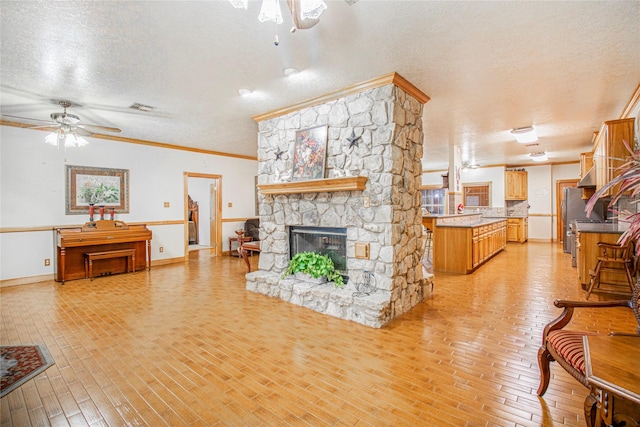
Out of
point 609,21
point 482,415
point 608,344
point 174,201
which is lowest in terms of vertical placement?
point 482,415

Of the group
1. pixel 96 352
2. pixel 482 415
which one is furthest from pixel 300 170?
pixel 482 415

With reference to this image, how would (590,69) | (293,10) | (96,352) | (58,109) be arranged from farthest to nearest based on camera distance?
(58,109) → (590,69) → (96,352) → (293,10)

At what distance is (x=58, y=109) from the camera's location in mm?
4289

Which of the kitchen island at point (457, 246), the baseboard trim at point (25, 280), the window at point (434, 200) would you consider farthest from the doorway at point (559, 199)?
the baseboard trim at point (25, 280)

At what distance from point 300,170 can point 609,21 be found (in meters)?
3.13

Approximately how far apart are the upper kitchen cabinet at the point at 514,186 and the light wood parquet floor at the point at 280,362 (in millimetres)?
6117

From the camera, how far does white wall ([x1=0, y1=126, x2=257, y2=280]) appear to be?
4844 mm

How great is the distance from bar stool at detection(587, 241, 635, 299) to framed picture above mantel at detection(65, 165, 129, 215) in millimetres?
7938

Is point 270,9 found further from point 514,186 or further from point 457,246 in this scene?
point 514,186

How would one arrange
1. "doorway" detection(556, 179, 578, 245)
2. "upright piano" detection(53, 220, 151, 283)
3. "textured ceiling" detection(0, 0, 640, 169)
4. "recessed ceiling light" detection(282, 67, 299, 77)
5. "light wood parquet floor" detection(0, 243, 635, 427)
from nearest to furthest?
"light wood parquet floor" detection(0, 243, 635, 427) → "textured ceiling" detection(0, 0, 640, 169) → "recessed ceiling light" detection(282, 67, 299, 77) → "upright piano" detection(53, 220, 151, 283) → "doorway" detection(556, 179, 578, 245)

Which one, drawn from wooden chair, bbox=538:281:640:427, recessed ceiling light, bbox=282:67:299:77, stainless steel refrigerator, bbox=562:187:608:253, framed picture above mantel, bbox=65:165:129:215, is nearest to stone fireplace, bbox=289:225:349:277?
recessed ceiling light, bbox=282:67:299:77

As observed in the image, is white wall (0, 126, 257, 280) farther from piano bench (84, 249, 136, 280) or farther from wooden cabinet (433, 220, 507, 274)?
wooden cabinet (433, 220, 507, 274)

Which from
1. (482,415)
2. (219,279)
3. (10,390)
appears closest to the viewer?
(482,415)

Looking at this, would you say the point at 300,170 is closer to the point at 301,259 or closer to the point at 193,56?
the point at 301,259
